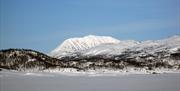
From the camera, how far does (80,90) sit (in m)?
32.7

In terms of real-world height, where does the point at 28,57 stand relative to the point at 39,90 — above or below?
above

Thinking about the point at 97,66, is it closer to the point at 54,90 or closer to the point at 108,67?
the point at 108,67

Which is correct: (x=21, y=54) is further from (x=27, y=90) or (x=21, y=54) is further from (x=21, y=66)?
(x=27, y=90)

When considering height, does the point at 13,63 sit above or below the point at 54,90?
above

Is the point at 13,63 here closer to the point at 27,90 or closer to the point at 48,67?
the point at 48,67

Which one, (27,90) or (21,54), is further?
(21,54)

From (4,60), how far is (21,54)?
1400cm

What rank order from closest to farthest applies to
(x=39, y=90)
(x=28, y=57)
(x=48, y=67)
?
1. (x=39, y=90)
2. (x=48, y=67)
3. (x=28, y=57)

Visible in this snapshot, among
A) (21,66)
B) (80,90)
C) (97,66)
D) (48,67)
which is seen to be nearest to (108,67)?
(97,66)

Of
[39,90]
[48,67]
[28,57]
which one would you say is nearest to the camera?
[39,90]

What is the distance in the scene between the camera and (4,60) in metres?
186

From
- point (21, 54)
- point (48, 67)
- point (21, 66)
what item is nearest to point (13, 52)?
point (21, 54)

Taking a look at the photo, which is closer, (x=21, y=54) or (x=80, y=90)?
(x=80, y=90)

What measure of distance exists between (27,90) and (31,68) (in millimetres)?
149912
